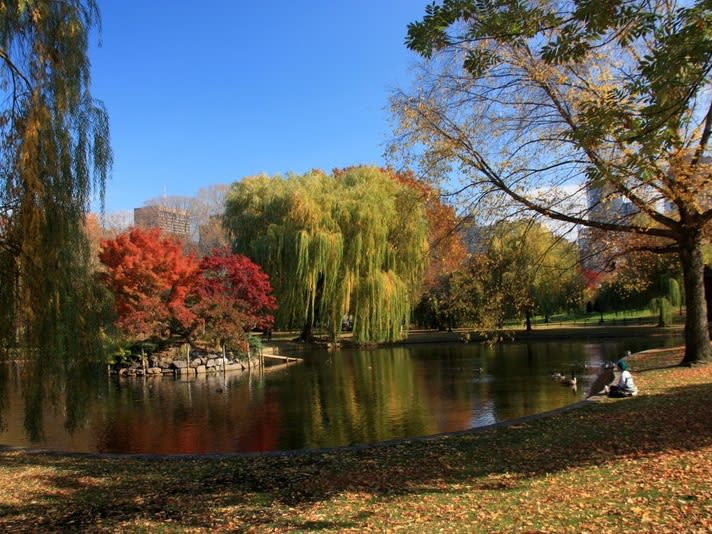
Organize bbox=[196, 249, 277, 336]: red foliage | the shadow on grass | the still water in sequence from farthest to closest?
bbox=[196, 249, 277, 336]: red foliage → the still water → the shadow on grass

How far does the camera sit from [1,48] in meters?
5.73

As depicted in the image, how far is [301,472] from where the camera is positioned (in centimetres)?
636

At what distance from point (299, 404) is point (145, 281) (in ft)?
30.7

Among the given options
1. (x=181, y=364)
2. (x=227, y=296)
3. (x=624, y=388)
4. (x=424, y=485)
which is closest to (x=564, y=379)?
(x=624, y=388)

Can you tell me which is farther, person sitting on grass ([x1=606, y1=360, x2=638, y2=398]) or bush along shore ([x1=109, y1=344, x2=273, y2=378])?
bush along shore ([x1=109, y1=344, x2=273, y2=378])

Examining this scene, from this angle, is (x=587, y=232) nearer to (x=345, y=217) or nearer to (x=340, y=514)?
(x=340, y=514)

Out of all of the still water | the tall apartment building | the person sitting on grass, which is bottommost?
the still water

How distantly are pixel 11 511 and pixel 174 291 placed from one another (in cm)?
1616

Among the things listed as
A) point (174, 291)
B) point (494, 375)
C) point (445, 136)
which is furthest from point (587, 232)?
point (174, 291)

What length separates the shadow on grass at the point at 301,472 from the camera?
5066 mm

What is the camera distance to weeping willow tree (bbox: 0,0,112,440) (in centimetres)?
576

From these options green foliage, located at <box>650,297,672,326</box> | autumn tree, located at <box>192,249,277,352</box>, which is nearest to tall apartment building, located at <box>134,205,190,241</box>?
autumn tree, located at <box>192,249,277,352</box>

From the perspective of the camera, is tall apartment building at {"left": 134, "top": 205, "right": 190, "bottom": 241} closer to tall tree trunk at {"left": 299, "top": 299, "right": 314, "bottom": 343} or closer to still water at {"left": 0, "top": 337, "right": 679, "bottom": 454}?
tall tree trunk at {"left": 299, "top": 299, "right": 314, "bottom": 343}

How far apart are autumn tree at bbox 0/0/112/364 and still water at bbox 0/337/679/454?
2.40ft
